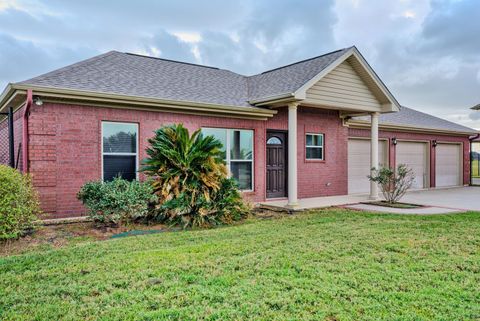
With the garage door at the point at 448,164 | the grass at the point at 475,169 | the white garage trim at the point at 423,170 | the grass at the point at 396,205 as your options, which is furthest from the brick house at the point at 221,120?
the grass at the point at 475,169

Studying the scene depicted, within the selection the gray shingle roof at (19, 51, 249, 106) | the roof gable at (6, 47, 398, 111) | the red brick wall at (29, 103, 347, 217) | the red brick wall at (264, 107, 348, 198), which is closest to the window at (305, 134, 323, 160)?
the red brick wall at (264, 107, 348, 198)

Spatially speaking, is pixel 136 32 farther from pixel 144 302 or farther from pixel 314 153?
pixel 144 302

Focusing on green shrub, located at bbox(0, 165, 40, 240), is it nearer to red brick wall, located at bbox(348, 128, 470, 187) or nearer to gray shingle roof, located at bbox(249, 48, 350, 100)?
gray shingle roof, located at bbox(249, 48, 350, 100)

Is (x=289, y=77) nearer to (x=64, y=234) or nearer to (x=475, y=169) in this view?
(x=64, y=234)

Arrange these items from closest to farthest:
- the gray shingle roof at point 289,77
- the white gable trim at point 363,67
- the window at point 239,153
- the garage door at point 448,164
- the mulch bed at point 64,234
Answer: the mulch bed at point 64,234
the white gable trim at point 363,67
the gray shingle roof at point 289,77
the window at point 239,153
the garage door at point 448,164

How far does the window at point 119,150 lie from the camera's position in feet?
28.9

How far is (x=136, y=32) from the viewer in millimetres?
15359

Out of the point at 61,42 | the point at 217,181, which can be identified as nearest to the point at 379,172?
the point at 217,181

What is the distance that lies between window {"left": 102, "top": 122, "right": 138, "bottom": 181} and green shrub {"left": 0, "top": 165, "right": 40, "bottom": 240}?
2.33 m

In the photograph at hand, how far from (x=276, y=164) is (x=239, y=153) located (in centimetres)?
168

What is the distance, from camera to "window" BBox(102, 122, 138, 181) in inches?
347

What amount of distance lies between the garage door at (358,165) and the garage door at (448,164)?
5.65 metres

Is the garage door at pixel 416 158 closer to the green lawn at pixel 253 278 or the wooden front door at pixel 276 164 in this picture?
the wooden front door at pixel 276 164

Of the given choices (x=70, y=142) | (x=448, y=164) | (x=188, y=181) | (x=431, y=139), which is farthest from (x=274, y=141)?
(x=448, y=164)
